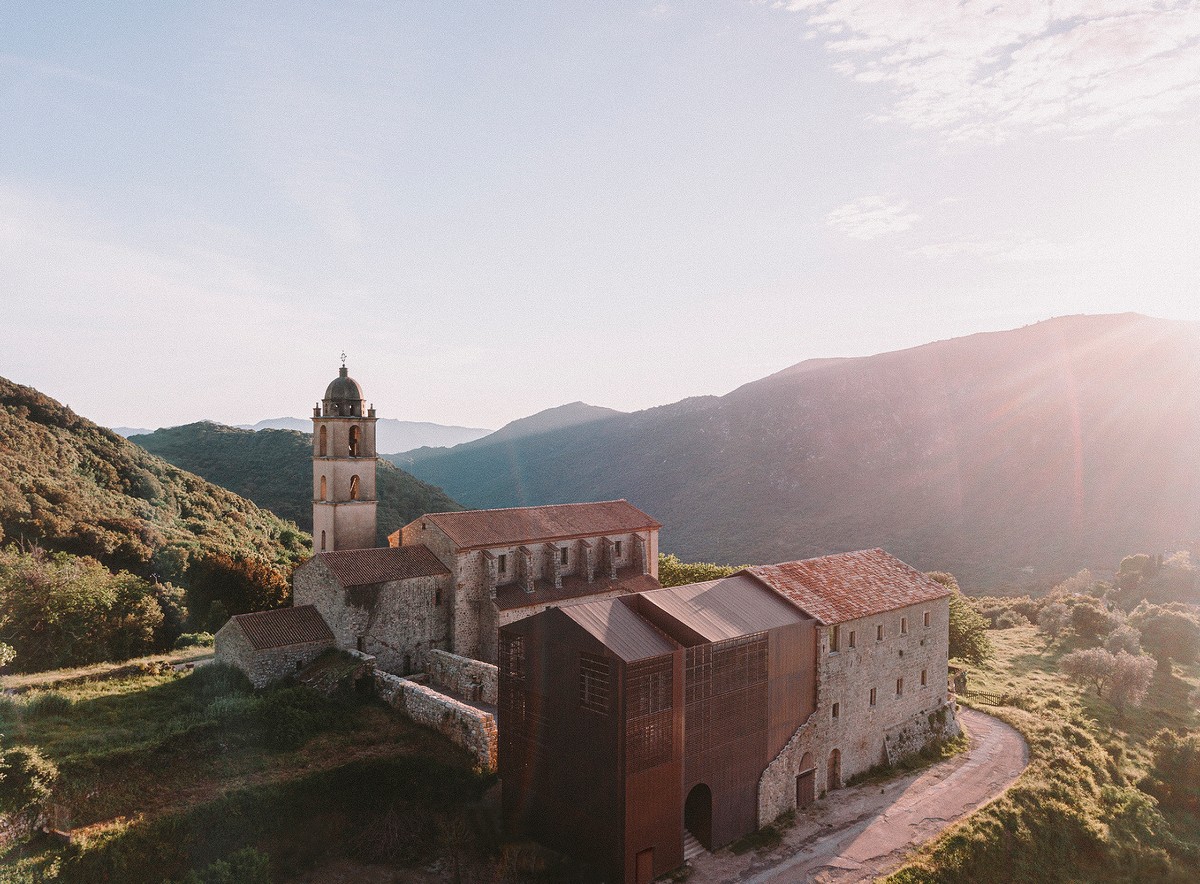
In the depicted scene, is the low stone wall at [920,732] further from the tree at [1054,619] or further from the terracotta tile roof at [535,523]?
the tree at [1054,619]

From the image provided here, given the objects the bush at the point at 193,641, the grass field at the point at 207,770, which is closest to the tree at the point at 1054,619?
the grass field at the point at 207,770

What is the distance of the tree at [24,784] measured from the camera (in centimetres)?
1628

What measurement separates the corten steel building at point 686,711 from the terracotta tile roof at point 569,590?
24.8ft

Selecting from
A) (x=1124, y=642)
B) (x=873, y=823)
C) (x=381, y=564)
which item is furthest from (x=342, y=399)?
(x=1124, y=642)

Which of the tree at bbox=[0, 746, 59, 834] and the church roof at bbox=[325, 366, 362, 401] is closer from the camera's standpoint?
the tree at bbox=[0, 746, 59, 834]

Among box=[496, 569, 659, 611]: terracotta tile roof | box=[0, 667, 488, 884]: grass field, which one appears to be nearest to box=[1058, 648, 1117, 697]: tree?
box=[496, 569, 659, 611]: terracotta tile roof

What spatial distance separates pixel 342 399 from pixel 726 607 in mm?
19222

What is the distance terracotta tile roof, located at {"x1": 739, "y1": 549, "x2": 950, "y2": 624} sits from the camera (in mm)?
25391

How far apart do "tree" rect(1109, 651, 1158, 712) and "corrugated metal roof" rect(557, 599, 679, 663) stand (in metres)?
32.0

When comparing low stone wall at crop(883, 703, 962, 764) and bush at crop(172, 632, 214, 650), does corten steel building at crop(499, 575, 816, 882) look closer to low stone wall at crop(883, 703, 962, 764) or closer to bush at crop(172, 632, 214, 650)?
low stone wall at crop(883, 703, 962, 764)

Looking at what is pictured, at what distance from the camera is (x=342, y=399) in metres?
32.1

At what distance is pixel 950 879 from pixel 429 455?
149m

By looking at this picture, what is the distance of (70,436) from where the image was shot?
175ft

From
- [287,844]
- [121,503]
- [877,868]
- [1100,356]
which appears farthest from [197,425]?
[1100,356]
